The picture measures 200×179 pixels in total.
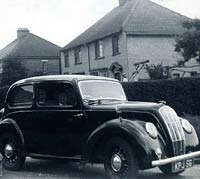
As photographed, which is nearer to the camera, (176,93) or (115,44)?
(176,93)

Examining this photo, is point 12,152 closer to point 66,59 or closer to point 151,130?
point 151,130

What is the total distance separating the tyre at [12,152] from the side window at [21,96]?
2.23 feet

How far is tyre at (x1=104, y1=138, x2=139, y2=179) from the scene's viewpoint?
668 centimetres

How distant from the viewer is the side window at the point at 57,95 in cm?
795

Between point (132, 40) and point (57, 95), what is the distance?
958 inches

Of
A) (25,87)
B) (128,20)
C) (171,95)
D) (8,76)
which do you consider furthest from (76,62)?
(25,87)

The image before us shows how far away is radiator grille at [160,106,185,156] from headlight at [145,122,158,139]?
10.2 inches

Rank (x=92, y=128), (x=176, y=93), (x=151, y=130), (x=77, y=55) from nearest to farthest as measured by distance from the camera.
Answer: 1. (x=151, y=130)
2. (x=92, y=128)
3. (x=176, y=93)
4. (x=77, y=55)

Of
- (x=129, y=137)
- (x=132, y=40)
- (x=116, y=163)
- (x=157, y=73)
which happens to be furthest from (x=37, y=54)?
(x=129, y=137)

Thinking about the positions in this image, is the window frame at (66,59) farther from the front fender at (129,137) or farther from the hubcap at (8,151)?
the front fender at (129,137)

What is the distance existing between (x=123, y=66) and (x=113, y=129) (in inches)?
1001

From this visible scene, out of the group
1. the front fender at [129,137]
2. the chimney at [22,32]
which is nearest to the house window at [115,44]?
the front fender at [129,137]

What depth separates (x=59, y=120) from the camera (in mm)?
7941

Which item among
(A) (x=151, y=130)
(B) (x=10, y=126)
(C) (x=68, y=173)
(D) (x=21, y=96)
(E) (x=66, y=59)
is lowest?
(C) (x=68, y=173)
